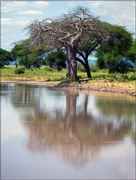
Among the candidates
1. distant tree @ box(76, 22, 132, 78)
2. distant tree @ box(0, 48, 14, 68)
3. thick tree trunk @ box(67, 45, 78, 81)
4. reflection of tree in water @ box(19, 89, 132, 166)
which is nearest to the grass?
thick tree trunk @ box(67, 45, 78, 81)

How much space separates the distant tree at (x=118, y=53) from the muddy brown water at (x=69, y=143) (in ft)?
81.9

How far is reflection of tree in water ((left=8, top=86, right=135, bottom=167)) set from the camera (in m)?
7.31

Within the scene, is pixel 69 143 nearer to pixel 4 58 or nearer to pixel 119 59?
pixel 119 59

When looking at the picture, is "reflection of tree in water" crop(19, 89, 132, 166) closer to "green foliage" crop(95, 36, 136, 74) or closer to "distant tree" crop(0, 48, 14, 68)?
"green foliage" crop(95, 36, 136, 74)

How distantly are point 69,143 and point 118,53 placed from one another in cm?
4405

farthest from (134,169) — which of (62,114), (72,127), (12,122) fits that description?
(62,114)

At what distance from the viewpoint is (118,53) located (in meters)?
50.8

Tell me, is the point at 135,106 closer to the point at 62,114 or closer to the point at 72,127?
the point at 62,114

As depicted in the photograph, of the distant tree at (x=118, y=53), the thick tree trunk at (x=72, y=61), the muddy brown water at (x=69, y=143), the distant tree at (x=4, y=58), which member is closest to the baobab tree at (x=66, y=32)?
the thick tree trunk at (x=72, y=61)

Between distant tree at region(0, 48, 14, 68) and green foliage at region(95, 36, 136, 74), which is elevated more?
distant tree at region(0, 48, 14, 68)

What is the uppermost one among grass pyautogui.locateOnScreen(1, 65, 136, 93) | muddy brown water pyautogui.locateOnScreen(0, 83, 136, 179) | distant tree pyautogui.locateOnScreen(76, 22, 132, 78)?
distant tree pyautogui.locateOnScreen(76, 22, 132, 78)

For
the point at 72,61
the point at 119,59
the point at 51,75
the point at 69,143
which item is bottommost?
the point at 69,143

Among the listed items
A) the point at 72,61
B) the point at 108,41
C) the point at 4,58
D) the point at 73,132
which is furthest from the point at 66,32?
the point at 4,58

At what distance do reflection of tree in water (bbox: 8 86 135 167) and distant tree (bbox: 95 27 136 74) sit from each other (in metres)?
25.2
